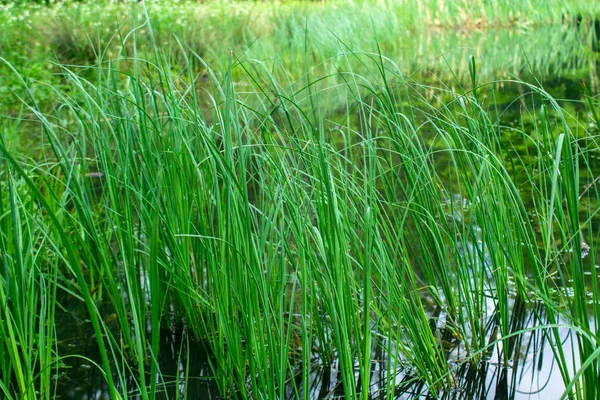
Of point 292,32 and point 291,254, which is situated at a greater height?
point 291,254

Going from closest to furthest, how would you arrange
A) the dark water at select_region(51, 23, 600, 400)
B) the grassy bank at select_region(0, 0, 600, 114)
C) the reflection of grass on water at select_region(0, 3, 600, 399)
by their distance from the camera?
the reflection of grass on water at select_region(0, 3, 600, 399) → the dark water at select_region(51, 23, 600, 400) → the grassy bank at select_region(0, 0, 600, 114)

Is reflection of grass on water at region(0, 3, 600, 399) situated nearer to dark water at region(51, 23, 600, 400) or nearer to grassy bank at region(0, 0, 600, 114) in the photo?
dark water at region(51, 23, 600, 400)

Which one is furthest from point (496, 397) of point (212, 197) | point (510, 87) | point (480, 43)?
point (480, 43)

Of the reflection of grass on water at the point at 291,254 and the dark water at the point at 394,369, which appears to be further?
the dark water at the point at 394,369

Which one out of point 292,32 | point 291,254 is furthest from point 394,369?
point 292,32

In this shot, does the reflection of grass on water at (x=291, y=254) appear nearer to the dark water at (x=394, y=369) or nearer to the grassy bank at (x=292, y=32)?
the dark water at (x=394, y=369)

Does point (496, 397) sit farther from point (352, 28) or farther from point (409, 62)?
point (352, 28)

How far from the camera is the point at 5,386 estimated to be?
4.58ft

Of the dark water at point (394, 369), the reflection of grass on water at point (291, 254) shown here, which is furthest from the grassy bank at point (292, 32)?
the reflection of grass on water at point (291, 254)

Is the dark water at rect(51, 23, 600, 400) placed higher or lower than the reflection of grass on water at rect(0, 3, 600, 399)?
lower

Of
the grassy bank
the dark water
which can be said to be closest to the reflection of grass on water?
the dark water

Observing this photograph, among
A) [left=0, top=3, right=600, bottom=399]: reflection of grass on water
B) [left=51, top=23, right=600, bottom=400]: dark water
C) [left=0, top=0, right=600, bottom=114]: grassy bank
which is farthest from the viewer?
[left=0, top=0, right=600, bottom=114]: grassy bank

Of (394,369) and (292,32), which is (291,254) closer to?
(394,369)

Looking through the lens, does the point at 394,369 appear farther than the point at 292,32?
No
